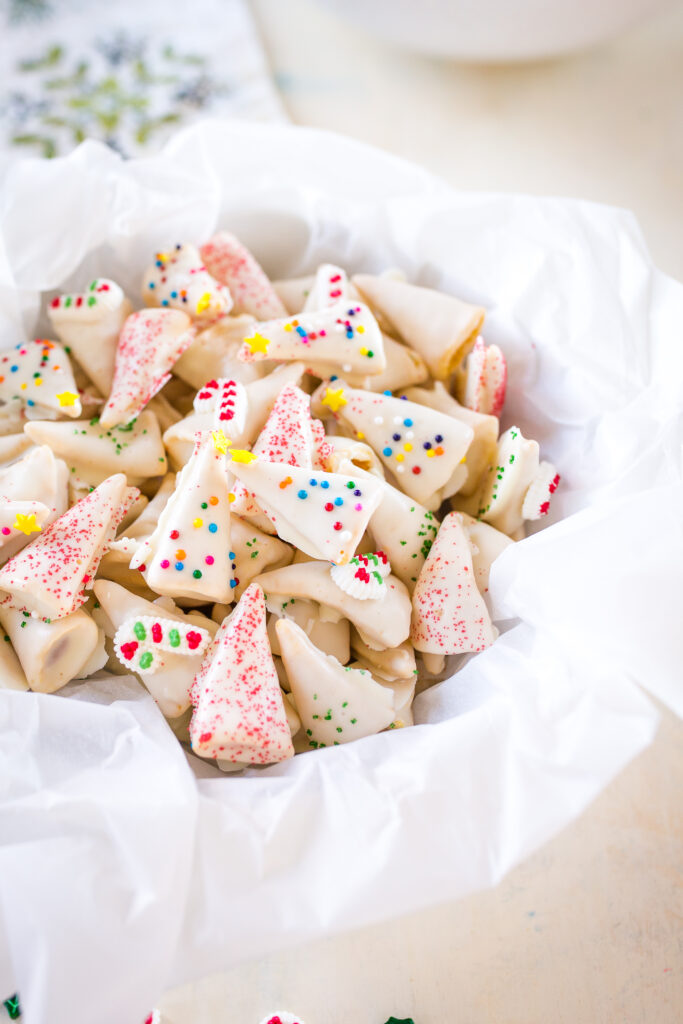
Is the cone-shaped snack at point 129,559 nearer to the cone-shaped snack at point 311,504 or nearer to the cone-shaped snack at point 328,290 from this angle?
the cone-shaped snack at point 311,504

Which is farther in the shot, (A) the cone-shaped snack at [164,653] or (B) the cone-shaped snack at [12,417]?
(B) the cone-shaped snack at [12,417]

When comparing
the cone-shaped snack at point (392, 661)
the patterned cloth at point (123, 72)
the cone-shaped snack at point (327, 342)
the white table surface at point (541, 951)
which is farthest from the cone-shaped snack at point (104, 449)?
the patterned cloth at point (123, 72)

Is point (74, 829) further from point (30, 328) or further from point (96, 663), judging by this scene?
point (30, 328)

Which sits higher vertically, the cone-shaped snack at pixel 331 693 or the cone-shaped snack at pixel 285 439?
the cone-shaped snack at pixel 285 439

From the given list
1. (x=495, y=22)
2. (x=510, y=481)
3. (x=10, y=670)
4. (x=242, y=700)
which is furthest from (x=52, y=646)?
(x=495, y=22)

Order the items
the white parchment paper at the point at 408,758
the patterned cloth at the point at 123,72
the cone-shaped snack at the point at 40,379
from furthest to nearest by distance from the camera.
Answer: the patterned cloth at the point at 123,72 < the cone-shaped snack at the point at 40,379 < the white parchment paper at the point at 408,758

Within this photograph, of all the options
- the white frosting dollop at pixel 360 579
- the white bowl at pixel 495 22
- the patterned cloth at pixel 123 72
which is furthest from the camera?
the patterned cloth at pixel 123 72

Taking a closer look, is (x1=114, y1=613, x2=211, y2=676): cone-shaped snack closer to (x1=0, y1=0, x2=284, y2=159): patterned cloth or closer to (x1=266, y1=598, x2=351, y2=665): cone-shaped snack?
(x1=266, y1=598, x2=351, y2=665): cone-shaped snack

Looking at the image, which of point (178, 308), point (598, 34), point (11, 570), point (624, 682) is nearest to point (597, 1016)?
point (624, 682)
